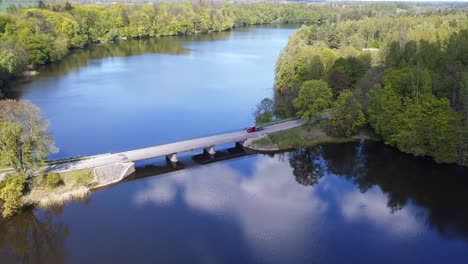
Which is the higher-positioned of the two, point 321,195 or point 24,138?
point 24,138

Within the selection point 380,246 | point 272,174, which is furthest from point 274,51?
point 380,246

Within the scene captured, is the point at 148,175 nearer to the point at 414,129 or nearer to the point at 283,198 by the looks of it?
the point at 283,198

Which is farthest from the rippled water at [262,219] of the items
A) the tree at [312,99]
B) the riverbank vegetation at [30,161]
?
the tree at [312,99]

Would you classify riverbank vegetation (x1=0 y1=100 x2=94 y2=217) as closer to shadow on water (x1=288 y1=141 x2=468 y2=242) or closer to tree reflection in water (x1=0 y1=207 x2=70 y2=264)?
tree reflection in water (x1=0 y1=207 x2=70 y2=264)

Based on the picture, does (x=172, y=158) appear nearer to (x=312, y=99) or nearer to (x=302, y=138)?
(x=302, y=138)

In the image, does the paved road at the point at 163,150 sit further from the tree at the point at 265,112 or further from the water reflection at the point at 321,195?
the water reflection at the point at 321,195

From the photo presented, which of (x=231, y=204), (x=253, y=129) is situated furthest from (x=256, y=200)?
(x=253, y=129)
